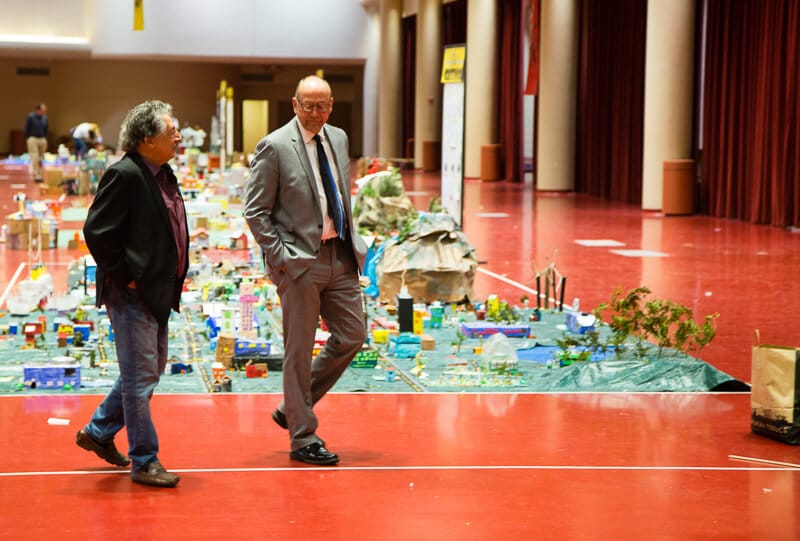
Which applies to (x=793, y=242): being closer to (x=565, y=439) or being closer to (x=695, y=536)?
(x=565, y=439)

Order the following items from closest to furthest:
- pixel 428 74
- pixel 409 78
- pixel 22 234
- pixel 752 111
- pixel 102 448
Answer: pixel 102 448, pixel 22 234, pixel 752 111, pixel 428 74, pixel 409 78

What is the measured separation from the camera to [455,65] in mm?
13367

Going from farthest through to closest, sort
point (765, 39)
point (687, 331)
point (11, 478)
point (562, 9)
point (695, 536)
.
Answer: point (562, 9)
point (765, 39)
point (687, 331)
point (11, 478)
point (695, 536)

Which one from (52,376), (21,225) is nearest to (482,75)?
Result: (21,225)

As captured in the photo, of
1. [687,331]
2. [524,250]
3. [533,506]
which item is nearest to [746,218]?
[524,250]

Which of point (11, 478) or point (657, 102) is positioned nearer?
point (11, 478)

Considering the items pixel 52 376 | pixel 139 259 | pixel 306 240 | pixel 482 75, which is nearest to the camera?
pixel 139 259

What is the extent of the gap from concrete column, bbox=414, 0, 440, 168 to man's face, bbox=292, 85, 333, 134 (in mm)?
32282

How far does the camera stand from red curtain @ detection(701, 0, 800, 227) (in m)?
18.8

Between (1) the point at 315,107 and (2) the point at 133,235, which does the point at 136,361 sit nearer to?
(2) the point at 133,235

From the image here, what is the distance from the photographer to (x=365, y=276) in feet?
39.6

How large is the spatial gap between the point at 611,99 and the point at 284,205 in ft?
71.7

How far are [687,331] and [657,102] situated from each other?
45.2ft

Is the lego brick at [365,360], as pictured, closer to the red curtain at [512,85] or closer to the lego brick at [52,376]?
the lego brick at [52,376]
